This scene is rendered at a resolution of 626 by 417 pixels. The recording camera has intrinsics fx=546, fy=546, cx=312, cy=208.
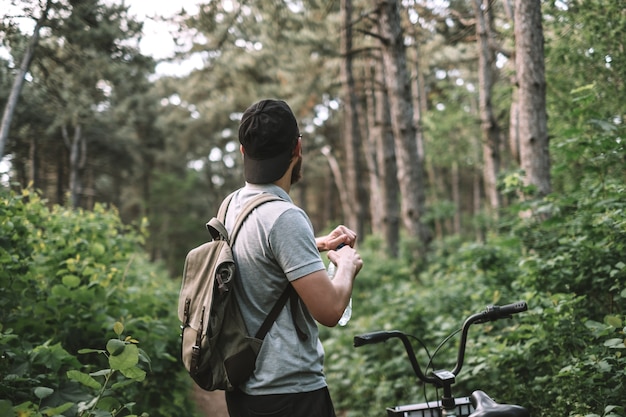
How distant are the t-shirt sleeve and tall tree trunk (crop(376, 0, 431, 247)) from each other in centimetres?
1058

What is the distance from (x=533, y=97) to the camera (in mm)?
6891

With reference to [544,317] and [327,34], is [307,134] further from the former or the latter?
[544,317]

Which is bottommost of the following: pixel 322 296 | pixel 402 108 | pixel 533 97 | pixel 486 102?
pixel 322 296

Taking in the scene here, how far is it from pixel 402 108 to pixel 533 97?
228 inches

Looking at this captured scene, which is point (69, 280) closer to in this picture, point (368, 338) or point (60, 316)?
point (60, 316)

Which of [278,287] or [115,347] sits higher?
[278,287]

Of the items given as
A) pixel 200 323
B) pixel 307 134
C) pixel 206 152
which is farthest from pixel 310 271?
pixel 206 152

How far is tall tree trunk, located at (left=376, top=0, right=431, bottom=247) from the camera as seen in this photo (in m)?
12.5

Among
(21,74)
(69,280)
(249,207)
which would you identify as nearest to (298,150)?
(249,207)

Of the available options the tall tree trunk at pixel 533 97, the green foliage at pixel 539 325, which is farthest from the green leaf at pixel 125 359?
the tall tree trunk at pixel 533 97

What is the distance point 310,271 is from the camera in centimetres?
214

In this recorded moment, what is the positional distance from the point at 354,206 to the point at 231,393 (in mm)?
17901

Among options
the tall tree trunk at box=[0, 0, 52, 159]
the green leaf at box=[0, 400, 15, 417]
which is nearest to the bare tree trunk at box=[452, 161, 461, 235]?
the tall tree trunk at box=[0, 0, 52, 159]

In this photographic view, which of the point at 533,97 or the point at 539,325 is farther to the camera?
the point at 533,97
